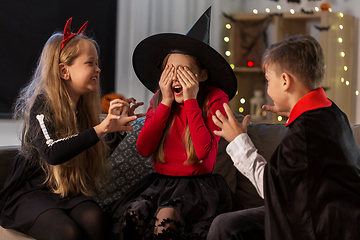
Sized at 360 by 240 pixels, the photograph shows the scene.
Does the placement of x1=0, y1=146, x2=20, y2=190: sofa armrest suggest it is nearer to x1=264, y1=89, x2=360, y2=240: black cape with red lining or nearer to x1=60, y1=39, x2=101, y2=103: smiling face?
x1=60, y1=39, x2=101, y2=103: smiling face

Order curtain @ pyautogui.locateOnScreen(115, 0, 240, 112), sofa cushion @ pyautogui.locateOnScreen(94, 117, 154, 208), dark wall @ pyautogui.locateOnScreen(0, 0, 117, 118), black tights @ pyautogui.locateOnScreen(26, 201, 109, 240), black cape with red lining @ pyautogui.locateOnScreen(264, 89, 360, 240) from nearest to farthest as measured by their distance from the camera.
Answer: black cape with red lining @ pyautogui.locateOnScreen(264, 89, 360, 240) < black tights @ pyautogui.locateOnScreen(26, 201, 109, 240) < sofa cushion @ pyautogui.locateOnScreen(94, 117, 154, 208) < dark wall @ pyautogui.locateOnScreen(0, 0, 117, 118) < curtain @ pyautogui.locateOnScreen(115, 0, 240, 112)

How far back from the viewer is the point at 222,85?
1.43m

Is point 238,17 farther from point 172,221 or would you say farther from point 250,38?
point 172,221

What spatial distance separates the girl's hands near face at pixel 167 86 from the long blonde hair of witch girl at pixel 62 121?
32 cm

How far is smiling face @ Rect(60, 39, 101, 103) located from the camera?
4.28ft

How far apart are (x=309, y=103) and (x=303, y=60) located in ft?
0.41

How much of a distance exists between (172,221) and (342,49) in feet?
7.67

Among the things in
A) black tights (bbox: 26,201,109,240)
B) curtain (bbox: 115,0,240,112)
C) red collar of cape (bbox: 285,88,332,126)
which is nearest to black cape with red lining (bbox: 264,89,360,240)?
red collar of cape (bbox: 285,88,332,126)

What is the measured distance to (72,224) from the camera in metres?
1.08

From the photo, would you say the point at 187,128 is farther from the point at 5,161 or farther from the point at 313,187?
the point at 5,161

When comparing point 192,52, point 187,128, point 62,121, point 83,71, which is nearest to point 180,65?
point 192,52

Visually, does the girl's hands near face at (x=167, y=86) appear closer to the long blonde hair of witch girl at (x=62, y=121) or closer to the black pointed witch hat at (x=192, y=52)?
the black pointed witch hat at (x=192, y=52)

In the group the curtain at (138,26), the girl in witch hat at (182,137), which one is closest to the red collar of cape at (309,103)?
the girl in witch hat at (182,137)

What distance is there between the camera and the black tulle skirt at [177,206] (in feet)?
3.58
